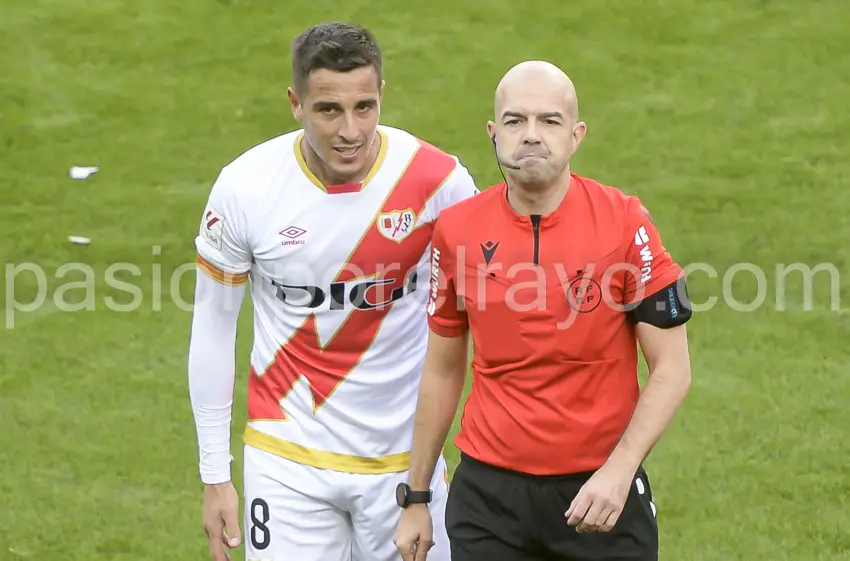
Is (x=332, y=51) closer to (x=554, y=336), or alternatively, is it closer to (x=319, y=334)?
(x=319, y=334)

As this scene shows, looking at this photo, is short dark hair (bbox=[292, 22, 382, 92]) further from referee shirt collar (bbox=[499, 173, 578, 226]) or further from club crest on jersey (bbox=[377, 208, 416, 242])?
referee shirt collar (bbox=[499, 173, 578, 226])

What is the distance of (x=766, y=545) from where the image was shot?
705 centimetres

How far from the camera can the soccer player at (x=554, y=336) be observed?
406 centimetres

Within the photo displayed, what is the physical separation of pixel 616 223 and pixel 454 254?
0.51m

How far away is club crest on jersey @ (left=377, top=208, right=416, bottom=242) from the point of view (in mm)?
4621

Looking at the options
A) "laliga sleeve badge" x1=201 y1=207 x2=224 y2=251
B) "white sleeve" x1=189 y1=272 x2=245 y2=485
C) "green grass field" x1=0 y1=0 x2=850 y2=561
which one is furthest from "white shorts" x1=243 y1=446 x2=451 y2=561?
"green grass field" x1=0 y1=0 x2=850 y2=561

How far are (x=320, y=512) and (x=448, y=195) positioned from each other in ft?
3.81

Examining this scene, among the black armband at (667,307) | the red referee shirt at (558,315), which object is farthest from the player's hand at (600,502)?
the black armband at (667,307)

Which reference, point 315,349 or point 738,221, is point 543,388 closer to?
point 315,349

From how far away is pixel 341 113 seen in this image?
4.38 metres

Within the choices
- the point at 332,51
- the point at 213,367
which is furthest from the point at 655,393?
the point at 213,367

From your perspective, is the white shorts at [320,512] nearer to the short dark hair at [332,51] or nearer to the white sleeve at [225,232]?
the white sleeve at [225,232]

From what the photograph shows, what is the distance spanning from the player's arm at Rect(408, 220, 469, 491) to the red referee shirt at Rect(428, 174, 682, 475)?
0.07 metres

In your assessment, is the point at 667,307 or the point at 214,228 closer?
the point at 667,307
